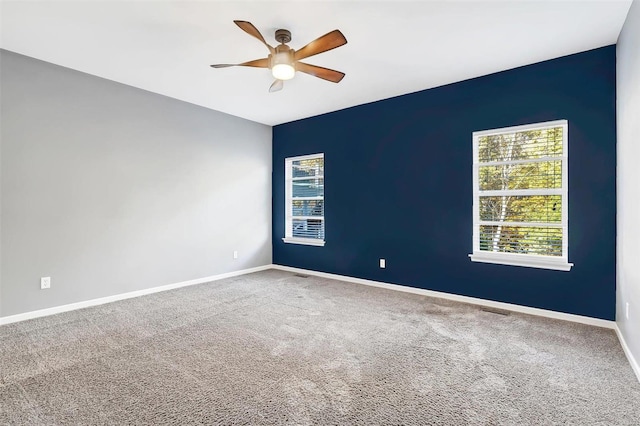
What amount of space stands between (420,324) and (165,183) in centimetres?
370

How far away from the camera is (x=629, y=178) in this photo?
96.6 inches

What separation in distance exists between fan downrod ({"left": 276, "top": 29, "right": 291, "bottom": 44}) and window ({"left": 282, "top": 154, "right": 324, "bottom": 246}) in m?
2.59

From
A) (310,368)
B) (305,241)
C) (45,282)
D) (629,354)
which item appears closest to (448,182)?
(629,354)

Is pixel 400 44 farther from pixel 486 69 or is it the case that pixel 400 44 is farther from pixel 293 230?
pixel 293 230

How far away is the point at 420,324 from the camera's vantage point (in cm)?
318

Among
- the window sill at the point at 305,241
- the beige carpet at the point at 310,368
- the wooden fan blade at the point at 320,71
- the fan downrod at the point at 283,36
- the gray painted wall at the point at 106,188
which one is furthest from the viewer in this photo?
the window sill at the point at 305,241

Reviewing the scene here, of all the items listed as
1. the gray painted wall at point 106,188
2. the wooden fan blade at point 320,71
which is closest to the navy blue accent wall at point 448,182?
the gray painted wall at point 106,188

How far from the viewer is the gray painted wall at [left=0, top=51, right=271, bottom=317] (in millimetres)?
3258

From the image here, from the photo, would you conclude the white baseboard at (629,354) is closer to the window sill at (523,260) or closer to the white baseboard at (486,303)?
the white baseboard at (486,303)

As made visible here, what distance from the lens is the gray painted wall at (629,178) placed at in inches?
88.1

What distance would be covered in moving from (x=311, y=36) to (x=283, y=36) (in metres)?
0.26

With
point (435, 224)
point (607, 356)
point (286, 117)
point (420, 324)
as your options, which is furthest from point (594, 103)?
point (286, 117)

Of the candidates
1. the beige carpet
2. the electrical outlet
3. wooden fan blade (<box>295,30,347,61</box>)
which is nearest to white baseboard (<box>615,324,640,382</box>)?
the beige carpet

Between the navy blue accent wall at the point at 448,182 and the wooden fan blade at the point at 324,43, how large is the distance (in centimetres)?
213
